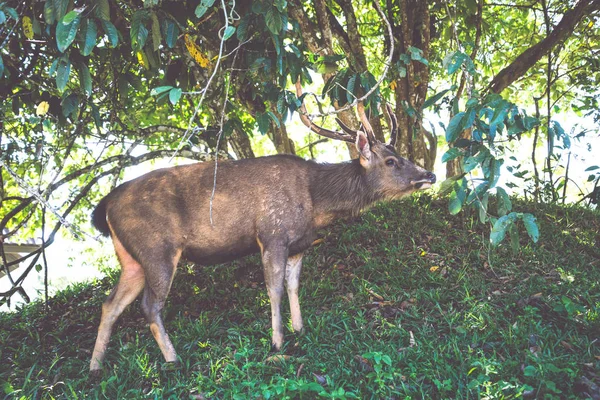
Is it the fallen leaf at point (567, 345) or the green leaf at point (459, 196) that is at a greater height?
the green leaf at point (459, 196)

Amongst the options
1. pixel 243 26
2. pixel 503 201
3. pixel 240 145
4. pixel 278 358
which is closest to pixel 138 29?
pixel 243 26

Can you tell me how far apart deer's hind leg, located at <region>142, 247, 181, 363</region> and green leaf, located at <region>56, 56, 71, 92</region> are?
1.81 meters

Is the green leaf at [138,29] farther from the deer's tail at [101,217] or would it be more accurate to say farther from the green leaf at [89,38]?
the deer's tail at [101,217]

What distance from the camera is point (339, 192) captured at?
6.18 meters

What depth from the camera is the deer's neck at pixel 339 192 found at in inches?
242

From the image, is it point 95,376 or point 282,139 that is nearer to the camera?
point 95,376

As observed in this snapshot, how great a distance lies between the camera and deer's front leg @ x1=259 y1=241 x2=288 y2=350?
18.5ft

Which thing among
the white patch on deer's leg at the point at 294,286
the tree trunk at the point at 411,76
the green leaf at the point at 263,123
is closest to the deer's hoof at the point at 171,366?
the white patch on deer's leg at the point at 294,286

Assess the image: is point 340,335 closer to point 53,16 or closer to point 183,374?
point 183,374

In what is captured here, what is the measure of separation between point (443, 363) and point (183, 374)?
7.44ft

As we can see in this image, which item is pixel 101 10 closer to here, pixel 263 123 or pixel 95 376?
pixel 263 123

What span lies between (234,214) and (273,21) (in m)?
1.98

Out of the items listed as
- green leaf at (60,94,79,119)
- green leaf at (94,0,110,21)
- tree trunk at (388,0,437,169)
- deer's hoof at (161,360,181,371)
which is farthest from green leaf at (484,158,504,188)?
tree trunk at (388,0,437,169)

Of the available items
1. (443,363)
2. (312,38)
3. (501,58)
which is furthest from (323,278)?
(501,58)
